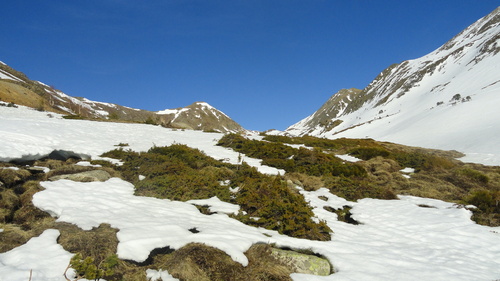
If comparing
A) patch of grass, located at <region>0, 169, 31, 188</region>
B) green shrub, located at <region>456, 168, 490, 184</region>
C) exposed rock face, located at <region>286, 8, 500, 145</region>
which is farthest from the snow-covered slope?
exposed rock face, located at <region>286, 8, 500, 145</region>

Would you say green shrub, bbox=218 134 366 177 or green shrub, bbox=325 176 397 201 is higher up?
green shrub, bbox=218 134 366 177

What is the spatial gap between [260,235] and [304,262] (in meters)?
1.30

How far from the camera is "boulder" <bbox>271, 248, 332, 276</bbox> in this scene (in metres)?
4.70

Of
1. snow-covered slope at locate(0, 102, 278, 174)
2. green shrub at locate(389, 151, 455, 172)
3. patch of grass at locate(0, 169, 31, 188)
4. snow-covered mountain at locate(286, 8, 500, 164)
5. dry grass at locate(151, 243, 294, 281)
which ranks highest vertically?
snow-covered mountain at locate(286, 8, 500, 164)

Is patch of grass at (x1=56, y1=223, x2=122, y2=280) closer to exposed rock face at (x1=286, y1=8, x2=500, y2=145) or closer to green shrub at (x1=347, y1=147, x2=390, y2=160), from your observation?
green shrub at (x1=347, y1=147, x2=390, y2=160)

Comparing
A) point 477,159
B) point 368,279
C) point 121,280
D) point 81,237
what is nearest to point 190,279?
point 121,280

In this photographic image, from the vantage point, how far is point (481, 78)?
4972 cm

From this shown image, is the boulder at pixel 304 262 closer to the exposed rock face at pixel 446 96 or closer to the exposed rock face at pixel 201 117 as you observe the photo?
the exposed rock face at pixel 446 96

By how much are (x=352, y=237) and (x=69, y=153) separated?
40.1 feet

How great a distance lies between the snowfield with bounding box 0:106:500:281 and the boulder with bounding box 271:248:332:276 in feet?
0.65

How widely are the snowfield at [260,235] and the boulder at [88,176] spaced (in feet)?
1.13

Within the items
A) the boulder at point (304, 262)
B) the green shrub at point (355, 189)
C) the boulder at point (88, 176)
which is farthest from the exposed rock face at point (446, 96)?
the boulder at point (88, 176)

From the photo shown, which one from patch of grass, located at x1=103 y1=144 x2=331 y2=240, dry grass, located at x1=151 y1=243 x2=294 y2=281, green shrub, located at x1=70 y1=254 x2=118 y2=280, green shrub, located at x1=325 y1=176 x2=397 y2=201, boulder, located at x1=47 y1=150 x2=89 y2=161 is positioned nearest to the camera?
green shrub, located at x1=70 y1=254 x2=118 y2=280

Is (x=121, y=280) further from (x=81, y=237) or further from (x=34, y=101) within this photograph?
(x=34, y=101)
